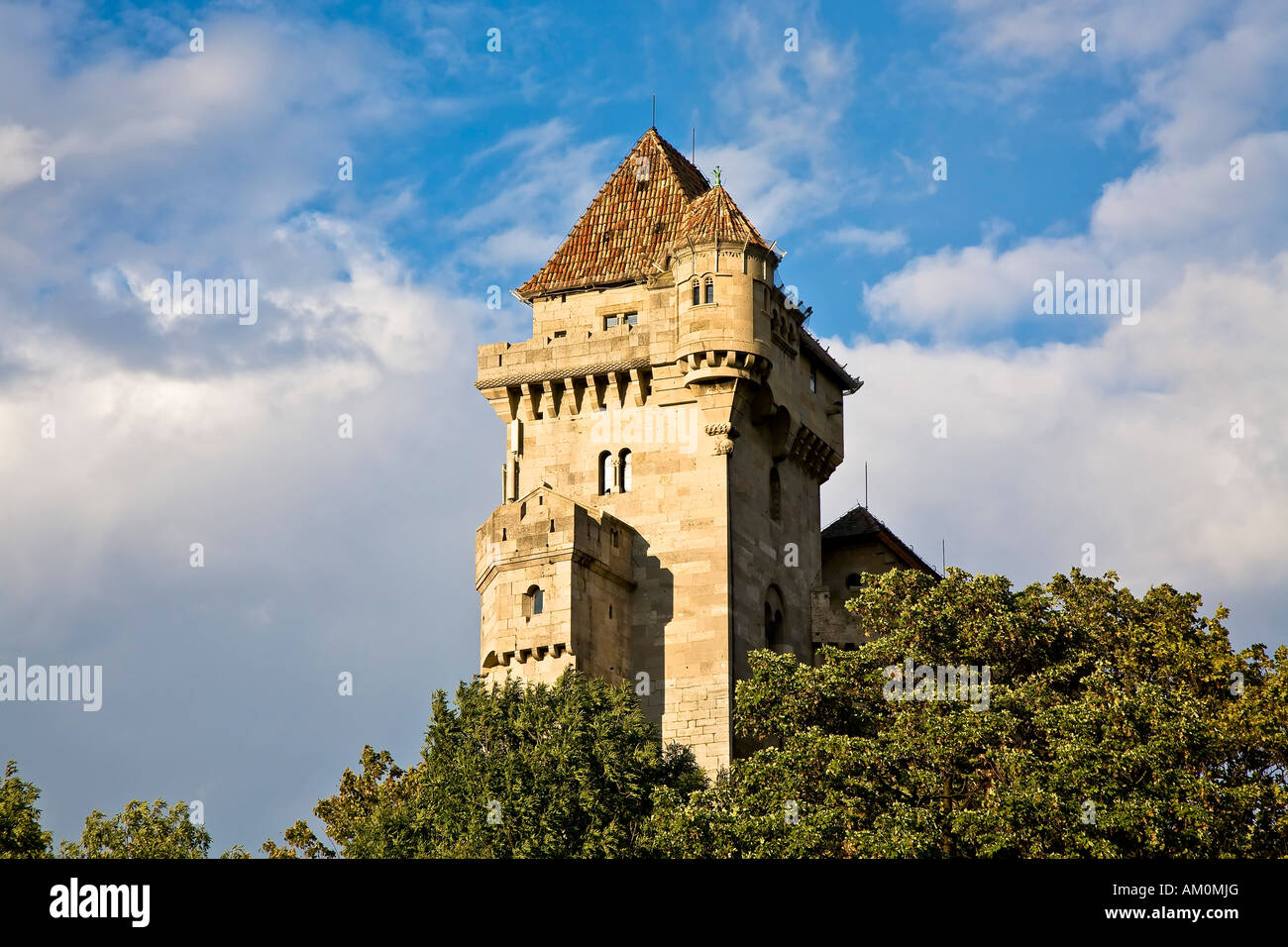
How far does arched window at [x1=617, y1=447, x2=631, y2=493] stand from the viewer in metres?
73.1

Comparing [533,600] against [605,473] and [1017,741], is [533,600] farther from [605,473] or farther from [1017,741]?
[1017,741]

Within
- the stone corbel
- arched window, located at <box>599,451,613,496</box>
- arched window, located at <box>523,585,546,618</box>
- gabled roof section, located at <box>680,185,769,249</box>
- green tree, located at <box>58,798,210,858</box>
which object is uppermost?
gabled roof section, located at <box>680,185,769,249</box>

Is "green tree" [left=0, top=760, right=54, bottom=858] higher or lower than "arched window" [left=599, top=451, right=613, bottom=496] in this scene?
lower

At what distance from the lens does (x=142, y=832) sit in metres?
69.9

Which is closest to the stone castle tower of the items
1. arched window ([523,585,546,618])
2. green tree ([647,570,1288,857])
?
arched window ([523,585,546,618])

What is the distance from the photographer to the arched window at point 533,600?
67625mm

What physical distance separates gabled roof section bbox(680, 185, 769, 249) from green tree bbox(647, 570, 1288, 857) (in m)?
16.4

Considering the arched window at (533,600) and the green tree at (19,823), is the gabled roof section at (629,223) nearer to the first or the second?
the arched window at (533,600)

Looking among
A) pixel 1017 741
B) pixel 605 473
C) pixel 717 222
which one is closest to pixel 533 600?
pixel 605 473

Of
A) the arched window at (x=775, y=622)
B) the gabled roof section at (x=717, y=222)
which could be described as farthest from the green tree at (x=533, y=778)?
the gabled roof section at (x=717, y=222)

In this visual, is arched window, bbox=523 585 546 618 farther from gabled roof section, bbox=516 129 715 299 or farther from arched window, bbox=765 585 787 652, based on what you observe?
gabled roof section, bbox=516 129 715 299

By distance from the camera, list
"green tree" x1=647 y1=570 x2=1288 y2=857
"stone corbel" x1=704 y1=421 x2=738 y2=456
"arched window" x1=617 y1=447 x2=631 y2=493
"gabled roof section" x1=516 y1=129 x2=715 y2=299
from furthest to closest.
→ "gabled roof section" x1=516 y1=129 x2=715 y2=299, "arched window" x1=617 y1=447 x2=631 y2=493, "stone corbel" x1=704 y1=421 x2=738 y2=456, "green tree" x1=647 y1=570 x2=1288 y2=857

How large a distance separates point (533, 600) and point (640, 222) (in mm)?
19066

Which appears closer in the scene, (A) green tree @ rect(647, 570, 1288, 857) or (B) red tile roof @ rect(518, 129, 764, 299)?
(A) green tree @ rect(647, 570, 1288, 857)
